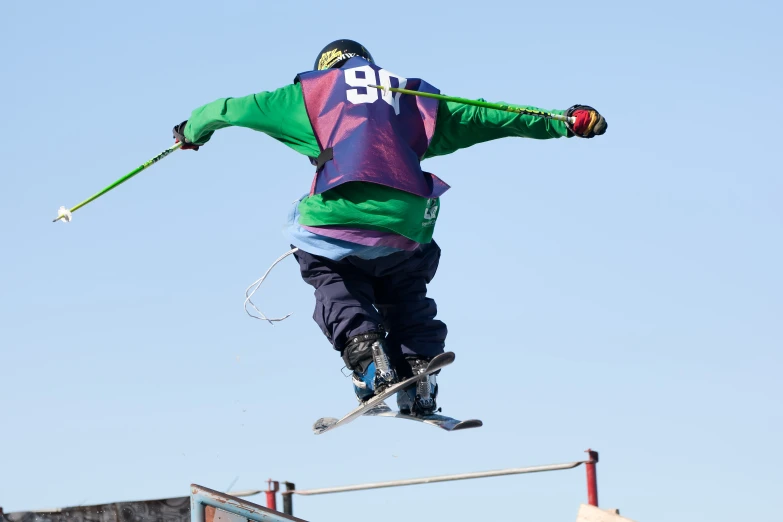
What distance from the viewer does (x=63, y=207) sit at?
25.3 ft

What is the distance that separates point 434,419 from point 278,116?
6.82ft

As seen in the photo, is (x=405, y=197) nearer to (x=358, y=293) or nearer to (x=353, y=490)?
(x=358, y=293)

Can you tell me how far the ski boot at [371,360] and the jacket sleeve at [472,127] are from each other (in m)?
1.14

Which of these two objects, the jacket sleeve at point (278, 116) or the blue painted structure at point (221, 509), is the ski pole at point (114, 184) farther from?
the blue painted structure at point (221, 509)

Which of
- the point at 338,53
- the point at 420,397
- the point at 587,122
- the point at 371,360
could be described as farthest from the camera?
the point at 420,397

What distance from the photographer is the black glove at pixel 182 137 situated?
7430 mm

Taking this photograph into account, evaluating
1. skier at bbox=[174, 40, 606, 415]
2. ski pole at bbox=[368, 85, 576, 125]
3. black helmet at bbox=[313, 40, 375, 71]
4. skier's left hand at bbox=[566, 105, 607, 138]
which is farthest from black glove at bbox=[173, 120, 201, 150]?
skier's left hand at bbox=[566, 105, 607, 138]

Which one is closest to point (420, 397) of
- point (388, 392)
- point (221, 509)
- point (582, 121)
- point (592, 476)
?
point (388, 392)

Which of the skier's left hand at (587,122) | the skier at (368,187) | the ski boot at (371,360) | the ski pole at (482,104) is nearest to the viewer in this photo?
the skier's left hand at (587,122)

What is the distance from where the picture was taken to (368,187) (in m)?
6.84

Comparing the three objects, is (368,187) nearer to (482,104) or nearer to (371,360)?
(482,104)

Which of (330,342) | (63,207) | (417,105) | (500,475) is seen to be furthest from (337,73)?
(500,475)

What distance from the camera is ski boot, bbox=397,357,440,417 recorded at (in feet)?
24.5

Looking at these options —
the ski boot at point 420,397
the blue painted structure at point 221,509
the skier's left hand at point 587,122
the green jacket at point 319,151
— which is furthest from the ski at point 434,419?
the blue painted structure at point 221,509
